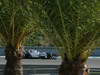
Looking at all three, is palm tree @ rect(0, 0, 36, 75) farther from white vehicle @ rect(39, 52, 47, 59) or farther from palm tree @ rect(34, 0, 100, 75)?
white vehicle @ rect(39, 52, 47, 59)

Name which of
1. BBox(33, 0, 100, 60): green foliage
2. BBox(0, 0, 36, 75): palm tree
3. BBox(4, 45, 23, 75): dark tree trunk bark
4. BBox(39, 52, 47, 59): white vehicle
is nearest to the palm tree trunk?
BBox(33, 0, 100, 60): green foliage

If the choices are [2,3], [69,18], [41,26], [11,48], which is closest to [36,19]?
[41,26]

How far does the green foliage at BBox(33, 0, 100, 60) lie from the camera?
7738mm

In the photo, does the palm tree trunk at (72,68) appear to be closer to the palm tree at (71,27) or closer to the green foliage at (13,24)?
the palm tree at (71,27)

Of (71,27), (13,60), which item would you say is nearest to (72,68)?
(71,27)

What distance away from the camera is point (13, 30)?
11.1 meters

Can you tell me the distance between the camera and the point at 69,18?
7.87 m

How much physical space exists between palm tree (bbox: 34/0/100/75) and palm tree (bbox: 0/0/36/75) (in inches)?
87.0

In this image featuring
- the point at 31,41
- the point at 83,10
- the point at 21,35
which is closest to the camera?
the point at 83,10

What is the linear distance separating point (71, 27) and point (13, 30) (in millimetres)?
3460

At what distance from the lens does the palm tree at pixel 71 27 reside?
775 cm

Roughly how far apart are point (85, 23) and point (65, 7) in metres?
0.57

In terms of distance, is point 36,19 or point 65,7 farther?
point 36,19

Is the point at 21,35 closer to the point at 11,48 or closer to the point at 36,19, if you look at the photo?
the point at 11,48
